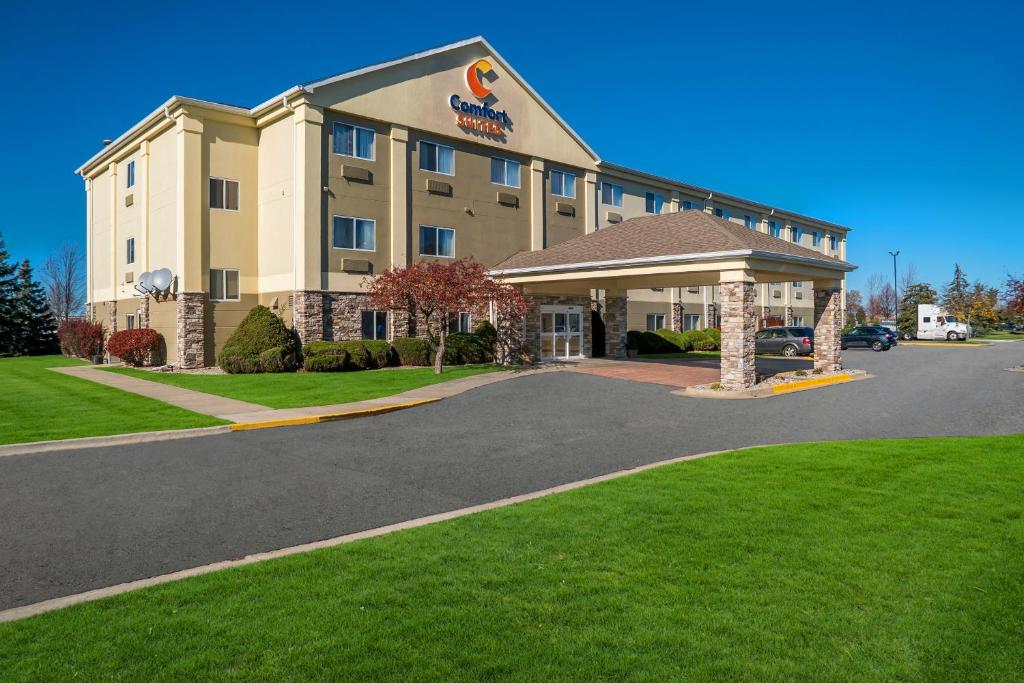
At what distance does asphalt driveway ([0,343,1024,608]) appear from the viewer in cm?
615

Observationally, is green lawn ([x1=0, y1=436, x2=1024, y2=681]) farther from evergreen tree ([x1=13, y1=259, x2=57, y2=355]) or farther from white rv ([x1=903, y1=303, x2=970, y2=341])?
white rv ([x1=903, y1=303, x2=970, y2=341])

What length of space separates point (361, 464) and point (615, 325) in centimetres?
2263

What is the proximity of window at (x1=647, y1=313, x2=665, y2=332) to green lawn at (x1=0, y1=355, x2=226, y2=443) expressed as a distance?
28573 millimetres

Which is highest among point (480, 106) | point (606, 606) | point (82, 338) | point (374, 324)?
point (480, 106)

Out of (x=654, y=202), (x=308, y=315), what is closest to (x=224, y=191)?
(x=308, y=315)

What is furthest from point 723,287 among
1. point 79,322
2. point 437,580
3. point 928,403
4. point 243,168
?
point 79,322

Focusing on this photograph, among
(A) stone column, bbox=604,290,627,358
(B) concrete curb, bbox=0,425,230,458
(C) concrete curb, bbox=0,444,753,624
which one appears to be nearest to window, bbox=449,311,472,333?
(A) stone column, bbox=604,290,627,358

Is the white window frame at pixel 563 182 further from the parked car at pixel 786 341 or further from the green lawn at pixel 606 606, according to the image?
the green lawn at pixel 606 606

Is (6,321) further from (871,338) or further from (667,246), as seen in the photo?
(871,338)

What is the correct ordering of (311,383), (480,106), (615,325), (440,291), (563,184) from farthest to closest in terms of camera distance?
(563,184), (615,325), (480,106), (440,291), (311,383)

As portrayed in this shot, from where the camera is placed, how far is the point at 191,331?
25.3m

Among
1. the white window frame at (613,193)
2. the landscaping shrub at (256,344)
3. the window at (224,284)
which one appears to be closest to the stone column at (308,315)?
the landscaping shrub at (256,344)

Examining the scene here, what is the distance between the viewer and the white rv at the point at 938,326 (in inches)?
2185

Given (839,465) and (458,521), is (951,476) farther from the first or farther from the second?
(458,521)
